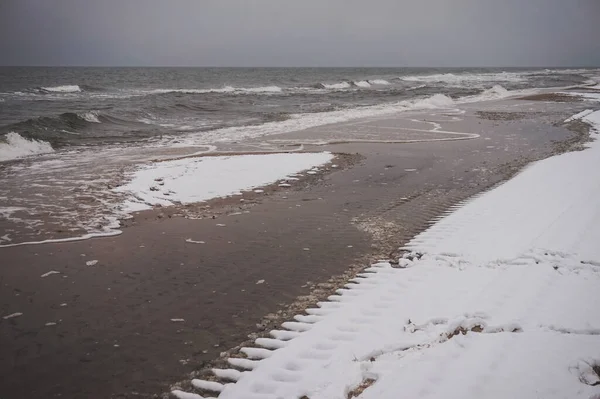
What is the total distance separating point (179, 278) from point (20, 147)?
13.3m

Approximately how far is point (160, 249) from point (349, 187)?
15.8 ft

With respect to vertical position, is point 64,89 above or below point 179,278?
above

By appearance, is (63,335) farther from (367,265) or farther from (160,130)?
(160,130)

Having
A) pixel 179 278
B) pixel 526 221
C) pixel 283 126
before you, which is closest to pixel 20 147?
pixel 283 126

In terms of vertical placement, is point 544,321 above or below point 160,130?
below

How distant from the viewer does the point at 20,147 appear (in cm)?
1505

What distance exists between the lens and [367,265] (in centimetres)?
553

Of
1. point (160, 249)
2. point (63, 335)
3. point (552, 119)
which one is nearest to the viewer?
point (63, 335)

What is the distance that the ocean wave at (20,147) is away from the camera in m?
14.6

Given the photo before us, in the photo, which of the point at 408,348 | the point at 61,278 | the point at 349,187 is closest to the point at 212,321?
the point at 408,348

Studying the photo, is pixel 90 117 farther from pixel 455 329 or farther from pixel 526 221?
pixel 455 329

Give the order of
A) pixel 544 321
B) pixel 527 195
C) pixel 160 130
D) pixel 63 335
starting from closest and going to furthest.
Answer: pixel 544 321 < pixel 63 335 < pixel 527 195 < pixel 160 130

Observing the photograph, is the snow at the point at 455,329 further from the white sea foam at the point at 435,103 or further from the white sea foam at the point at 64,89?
the white sea foam at the point at 64,89

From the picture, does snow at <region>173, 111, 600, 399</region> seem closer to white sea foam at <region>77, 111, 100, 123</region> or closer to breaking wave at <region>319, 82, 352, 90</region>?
white sea foam at <region>77, 111, 100, 123</region>
